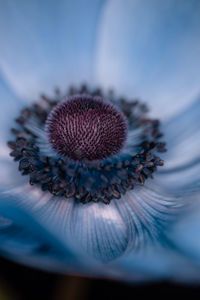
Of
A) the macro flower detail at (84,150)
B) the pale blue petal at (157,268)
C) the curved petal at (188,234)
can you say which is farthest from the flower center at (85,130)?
the pale blue petal at (157,268)

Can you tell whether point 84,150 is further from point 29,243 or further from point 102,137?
point 29,243

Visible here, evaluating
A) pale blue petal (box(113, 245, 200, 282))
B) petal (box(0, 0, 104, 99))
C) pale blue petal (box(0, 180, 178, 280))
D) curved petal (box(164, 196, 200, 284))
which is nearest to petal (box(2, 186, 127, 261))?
pale blue petal (box(0, 180, 178, 280))

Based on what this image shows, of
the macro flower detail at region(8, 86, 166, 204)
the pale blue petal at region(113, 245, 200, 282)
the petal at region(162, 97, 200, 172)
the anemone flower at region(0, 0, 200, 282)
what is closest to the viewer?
the pale blue petal at region(113, 245, 200, 282)

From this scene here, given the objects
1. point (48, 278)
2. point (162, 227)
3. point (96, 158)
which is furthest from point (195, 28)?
point (48, 278)

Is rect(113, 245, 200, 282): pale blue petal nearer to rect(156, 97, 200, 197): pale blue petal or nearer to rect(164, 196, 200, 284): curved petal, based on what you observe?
rect(164, 196, 200, 284): curved petal

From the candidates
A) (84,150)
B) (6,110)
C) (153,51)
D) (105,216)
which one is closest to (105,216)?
(105,216)

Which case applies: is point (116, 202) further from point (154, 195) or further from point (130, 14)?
point (130, 14)

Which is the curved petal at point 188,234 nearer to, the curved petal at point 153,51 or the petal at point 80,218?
the petal at point 80,218
